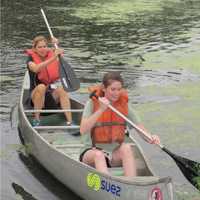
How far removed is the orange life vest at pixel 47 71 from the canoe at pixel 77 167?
0.47m

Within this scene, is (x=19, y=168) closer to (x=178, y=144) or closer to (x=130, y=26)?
(x=178, y=144)

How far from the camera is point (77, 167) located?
5.52 metres

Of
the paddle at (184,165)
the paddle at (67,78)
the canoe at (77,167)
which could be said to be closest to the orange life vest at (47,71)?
the paddle at (67,78)

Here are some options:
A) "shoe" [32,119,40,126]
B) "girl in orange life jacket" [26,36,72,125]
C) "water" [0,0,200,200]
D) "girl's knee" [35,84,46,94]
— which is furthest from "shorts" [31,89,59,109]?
"water" [0,0,200,200]

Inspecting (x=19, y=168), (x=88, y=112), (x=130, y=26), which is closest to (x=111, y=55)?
(x=130, y=26)

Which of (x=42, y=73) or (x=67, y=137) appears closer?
(x=67, y=137)

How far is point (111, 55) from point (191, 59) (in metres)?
2.02

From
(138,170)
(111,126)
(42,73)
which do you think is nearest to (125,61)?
(42,73)

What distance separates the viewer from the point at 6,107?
938 cm

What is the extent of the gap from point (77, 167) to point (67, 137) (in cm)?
189

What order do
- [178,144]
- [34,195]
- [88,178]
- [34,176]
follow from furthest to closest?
[178,144] < [34,176] < [34,195] < [88,178]

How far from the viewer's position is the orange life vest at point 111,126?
5.62 m

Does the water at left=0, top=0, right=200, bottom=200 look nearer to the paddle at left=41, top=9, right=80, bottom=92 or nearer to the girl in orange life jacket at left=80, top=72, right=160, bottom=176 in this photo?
the girl in orange life jacket at left=80, top=72, right=160, bottom=176

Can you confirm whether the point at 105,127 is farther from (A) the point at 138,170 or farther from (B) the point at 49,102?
(B) the point at 49,102
